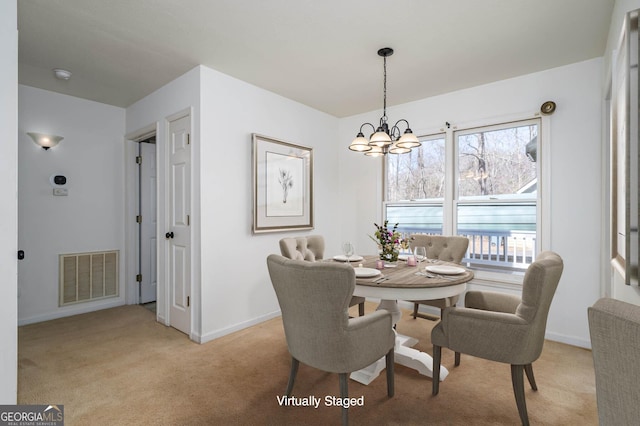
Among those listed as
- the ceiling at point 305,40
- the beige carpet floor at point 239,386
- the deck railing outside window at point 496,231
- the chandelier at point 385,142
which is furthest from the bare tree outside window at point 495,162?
the beige carpet floor at point 239,386

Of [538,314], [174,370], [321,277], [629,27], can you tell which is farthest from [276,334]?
[629,27]

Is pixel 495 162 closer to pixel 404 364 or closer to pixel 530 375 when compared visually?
pixel 530 375

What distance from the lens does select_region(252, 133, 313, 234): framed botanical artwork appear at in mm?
3469

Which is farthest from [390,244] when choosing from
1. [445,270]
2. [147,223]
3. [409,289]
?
[147,223]

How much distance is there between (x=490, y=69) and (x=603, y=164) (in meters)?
1.30

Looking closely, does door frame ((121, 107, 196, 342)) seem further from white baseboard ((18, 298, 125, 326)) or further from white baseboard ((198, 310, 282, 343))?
white baseboard ((18, 298, 125, 326))

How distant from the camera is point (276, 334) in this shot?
124 inches

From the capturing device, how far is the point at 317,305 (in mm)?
1634

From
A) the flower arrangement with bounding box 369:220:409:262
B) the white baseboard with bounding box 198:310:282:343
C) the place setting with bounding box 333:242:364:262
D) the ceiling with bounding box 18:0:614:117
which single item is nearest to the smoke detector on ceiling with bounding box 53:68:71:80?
the ceiling with bounding box 18:0:614:117

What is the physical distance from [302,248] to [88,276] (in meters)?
2.86

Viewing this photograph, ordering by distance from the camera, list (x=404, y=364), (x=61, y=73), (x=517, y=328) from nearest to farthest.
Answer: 1. (x=517, y=328)
2. (x=404, y=364)
3. (x=61, y=73)

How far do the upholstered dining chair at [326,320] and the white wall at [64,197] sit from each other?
3.31 metres

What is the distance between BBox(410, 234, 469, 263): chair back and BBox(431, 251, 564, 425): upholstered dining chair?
106 centimetres

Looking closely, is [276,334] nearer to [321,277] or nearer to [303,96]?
[321,277]
